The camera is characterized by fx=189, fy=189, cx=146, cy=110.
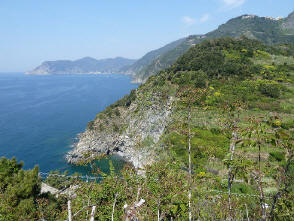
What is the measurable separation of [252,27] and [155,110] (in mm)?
162197

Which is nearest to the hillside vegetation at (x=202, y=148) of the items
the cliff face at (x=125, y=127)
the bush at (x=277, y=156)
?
the bush at (x=277, y=156)

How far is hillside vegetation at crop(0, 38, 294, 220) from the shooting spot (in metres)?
5.14

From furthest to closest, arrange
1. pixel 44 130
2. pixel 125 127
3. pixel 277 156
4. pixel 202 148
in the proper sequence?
1. pixel 44 130
2. pixel 125 127
3. pixel 202 148
4. pixel 277 156

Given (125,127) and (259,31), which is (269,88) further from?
(259,31)

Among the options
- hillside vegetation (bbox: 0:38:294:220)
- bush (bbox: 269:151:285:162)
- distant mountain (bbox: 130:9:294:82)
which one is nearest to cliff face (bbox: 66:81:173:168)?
hillside vegetation (bbox: 0:38:294:220)

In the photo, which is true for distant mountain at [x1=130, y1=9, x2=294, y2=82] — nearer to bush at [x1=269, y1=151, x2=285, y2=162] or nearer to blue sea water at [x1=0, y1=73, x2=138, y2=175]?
blue sea water at [x1=0, y1=73, x2=138, y2=175]

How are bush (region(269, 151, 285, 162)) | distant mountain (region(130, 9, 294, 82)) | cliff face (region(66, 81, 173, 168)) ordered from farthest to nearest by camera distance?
distant mountain (region(130, 9, 294, 82)) → cliff face (region(66, 81, 173, 168)) → bush (region(269, 151, 285, 162))

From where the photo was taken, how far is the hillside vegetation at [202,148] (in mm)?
5141

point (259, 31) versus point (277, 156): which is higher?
point (259, 31)

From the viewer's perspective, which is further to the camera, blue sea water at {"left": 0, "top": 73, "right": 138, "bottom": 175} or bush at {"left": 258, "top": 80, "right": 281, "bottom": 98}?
blue sea water at {"left": 0, "top": 73, "right": 138, "bottom": 175}

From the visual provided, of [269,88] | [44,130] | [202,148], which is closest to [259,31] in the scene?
[269,88]

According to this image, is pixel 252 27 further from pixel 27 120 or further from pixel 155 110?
pixel 27 120

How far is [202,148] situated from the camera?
2380 cm

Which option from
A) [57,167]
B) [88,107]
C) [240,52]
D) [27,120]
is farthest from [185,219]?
[88,107]
